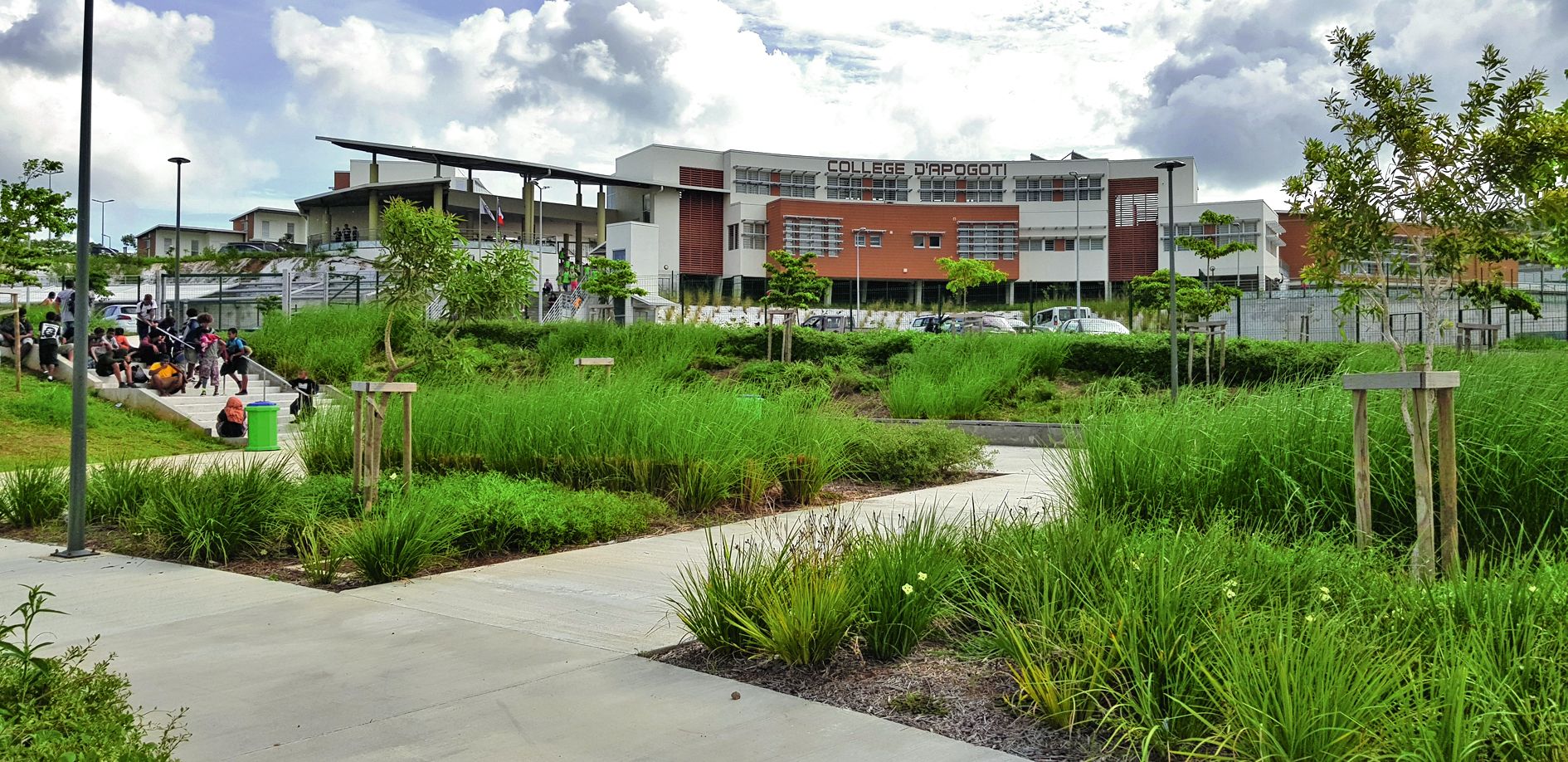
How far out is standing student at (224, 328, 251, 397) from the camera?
22.5 metres

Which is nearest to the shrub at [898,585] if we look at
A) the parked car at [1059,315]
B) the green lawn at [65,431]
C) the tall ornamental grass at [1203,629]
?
the tall ornamental grass at [1203,629]

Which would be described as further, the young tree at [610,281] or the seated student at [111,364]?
the young tree at [610,281]

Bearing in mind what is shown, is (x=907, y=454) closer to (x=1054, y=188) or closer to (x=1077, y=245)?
(x=1077, y=245)

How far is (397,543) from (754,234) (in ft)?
201

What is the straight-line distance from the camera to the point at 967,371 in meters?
21.0

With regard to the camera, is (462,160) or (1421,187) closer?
(1421,187)

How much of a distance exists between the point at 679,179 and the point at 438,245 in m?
60.2

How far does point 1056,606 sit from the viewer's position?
16.8 feet

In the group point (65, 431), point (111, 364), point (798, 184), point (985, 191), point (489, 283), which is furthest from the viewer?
point (985, 191)

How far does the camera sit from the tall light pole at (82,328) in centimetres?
901

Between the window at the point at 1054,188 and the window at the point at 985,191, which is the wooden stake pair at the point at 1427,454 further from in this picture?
the window at the point at 985,191

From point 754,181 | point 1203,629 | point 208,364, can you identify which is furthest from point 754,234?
point 1203,629

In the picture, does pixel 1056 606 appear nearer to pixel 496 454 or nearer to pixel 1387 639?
pixel 1387 639

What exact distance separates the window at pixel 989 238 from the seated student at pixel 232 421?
178 feet
